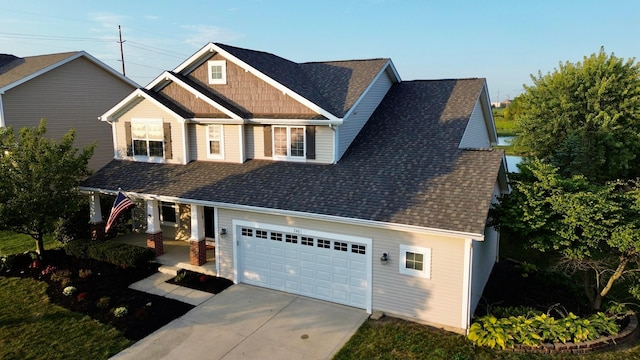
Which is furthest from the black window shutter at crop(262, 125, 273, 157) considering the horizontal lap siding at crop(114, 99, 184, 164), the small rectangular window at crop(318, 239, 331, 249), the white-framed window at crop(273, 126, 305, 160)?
the small rectangular window at crop(318, 239, 331, 249)

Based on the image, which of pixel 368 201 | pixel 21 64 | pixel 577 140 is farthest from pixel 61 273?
pixel 577 140

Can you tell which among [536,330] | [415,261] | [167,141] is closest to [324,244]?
[415,261]

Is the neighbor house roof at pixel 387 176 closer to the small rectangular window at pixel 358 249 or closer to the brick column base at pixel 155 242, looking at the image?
the small rectangular window at pixel 358 249

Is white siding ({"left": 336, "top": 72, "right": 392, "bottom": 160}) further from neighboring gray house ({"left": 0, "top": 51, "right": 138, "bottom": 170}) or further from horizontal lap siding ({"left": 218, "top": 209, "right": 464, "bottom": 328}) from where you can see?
neighboring gray house ({"left": 0, "top": 51, "right": 138, "bottom": 170})

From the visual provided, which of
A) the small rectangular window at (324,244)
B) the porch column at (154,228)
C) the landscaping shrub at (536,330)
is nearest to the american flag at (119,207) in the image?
the porch column at (154,228)

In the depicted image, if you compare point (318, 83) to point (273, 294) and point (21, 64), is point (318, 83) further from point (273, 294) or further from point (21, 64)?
point (21, 64)

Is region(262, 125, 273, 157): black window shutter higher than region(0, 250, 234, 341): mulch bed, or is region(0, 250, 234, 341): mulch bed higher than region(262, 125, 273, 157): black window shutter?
region(262, 125, 273, 157): black window shutter
